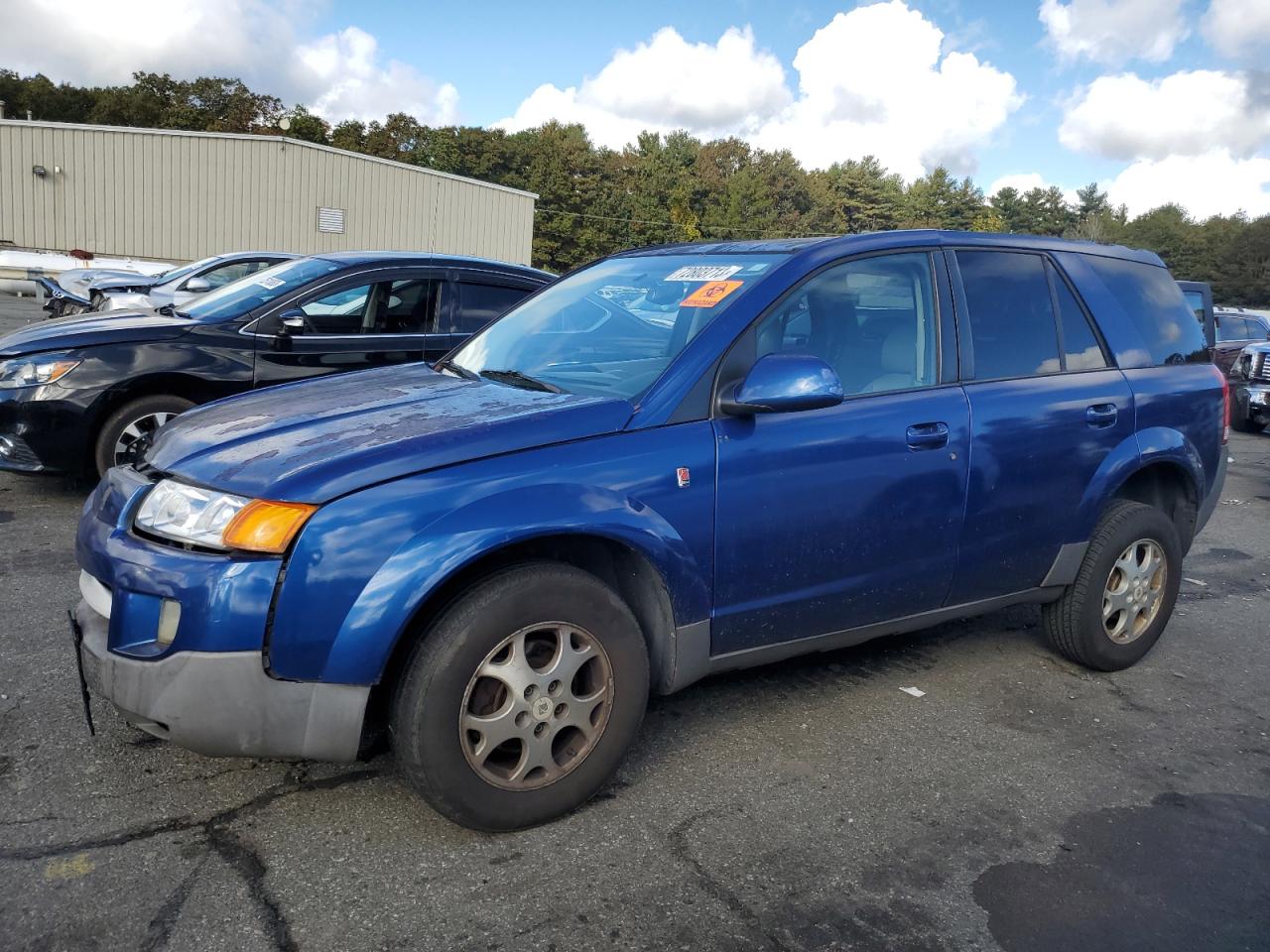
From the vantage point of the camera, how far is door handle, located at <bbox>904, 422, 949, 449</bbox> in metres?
3.55

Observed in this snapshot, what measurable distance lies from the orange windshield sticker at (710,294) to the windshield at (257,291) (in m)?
3.80

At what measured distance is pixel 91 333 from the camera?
19.8 feet

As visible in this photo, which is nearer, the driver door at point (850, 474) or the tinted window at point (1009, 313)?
the driver door at point (850, 474)

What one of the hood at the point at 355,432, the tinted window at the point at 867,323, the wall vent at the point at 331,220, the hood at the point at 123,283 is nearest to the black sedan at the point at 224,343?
the hood at the point at 355,432

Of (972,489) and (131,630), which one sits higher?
(972,489)

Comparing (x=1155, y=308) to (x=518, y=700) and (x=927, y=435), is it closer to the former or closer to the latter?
(x=927, y=435)

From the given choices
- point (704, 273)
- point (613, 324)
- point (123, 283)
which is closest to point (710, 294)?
point (704, 273)

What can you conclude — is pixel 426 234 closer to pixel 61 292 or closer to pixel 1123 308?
pixel 61 292

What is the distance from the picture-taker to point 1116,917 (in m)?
2.68

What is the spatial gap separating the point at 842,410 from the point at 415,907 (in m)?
1.98

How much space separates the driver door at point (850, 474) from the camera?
10.5 feet

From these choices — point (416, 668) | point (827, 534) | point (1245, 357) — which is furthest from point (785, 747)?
point (1245, 357)

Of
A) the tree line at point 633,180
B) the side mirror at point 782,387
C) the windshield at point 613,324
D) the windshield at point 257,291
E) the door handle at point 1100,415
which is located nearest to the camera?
the side mirror at point 782,387

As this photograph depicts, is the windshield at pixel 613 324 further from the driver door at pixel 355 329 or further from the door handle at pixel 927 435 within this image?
the driver door at pixel 355 329
